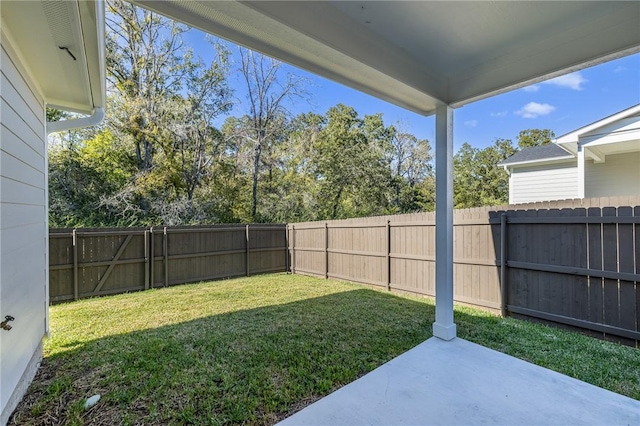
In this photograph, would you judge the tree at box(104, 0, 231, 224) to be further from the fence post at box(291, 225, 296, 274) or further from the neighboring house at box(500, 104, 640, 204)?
the neighboring house at box(500, 104, 640, 204)

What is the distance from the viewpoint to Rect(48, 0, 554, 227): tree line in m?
9.98

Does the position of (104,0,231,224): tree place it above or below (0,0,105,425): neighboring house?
above

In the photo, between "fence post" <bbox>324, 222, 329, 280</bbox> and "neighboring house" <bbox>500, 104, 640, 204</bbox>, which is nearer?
"neighboring house" <bbox>500, 104, 640, 204</bbox>

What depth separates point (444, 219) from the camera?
322cm

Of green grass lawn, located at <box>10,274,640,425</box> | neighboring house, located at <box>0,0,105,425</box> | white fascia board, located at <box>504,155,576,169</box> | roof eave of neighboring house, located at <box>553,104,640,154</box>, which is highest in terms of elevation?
roof eave of neighboring house, located at <box>553,104,640,154</box>

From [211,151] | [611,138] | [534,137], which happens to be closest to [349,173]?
[211,151]

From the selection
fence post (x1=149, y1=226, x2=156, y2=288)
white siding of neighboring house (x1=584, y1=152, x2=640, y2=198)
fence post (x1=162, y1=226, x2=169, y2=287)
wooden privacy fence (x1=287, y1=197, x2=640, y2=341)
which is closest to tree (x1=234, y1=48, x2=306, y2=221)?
fence post (x1=162, y1=226, x2=169, y2=287)

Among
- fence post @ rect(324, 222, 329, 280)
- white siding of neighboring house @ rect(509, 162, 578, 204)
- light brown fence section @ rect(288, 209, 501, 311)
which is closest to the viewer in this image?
light brown fence section @ rect(288, 209, 501, 311)

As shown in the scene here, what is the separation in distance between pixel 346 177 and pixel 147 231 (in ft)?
27.9

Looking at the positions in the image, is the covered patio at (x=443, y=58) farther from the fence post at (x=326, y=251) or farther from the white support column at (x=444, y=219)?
the fence post at (x=326, y=251)

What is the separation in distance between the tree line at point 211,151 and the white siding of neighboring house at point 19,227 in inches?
287

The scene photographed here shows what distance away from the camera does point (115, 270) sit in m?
6.15

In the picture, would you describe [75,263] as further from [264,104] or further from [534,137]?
[534,137]

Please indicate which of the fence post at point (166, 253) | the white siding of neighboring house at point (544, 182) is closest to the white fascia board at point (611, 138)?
the white siding of neighboring house at point (544, 182)
